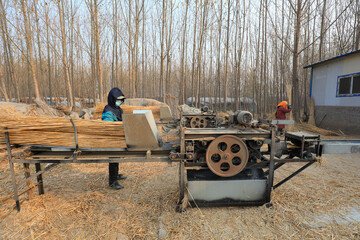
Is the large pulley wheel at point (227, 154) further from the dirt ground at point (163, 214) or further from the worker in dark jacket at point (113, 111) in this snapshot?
the worker in dark jacket at point (113, 111)

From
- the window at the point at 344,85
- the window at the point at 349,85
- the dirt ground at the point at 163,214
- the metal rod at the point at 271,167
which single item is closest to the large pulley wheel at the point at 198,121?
the dirt ground at the point at 163,214

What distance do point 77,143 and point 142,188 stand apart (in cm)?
185

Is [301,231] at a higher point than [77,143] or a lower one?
lower

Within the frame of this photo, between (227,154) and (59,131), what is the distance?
7.75ft

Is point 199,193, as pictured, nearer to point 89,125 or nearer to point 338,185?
point 89,125

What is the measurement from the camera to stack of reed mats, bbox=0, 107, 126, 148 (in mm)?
2611

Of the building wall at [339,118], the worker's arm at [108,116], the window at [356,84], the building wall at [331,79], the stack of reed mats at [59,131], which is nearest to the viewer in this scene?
the stack of reed mats at [59,131]

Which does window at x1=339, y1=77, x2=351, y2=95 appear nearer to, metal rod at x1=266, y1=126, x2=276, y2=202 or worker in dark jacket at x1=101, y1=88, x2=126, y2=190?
metal rod at x1=266, y1=126, x2=276, y2=202

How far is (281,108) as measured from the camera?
761cm

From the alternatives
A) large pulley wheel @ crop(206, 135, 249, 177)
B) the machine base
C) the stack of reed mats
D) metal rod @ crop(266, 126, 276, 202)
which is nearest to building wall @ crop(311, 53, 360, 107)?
metal rod @ crop(266, 126, 276, 202)

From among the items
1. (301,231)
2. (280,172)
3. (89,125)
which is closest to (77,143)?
(89,125)

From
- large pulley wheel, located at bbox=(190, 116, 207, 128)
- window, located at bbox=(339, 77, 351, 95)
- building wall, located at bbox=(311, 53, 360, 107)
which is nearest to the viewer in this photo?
large pulley wheel, located at bbox=(190, 116, 207, 128)

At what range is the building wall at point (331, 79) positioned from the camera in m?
8.87

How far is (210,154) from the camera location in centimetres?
272
